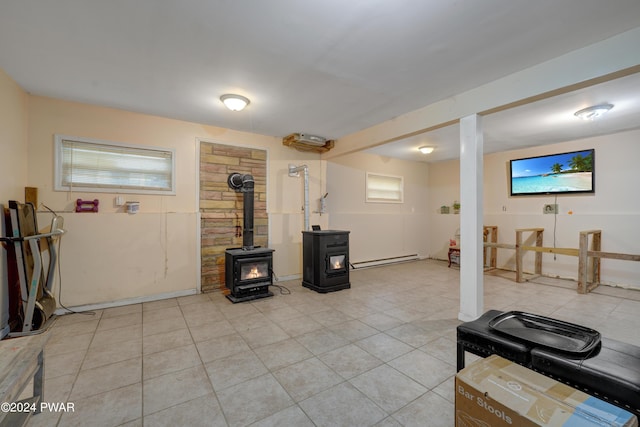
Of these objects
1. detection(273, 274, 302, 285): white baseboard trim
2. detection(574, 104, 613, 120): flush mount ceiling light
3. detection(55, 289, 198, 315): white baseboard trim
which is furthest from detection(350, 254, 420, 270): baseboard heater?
detection(574, 104, 613, 120): flush mount ceiling light

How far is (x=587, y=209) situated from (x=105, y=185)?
7.75m

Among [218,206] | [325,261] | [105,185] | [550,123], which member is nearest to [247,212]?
[218,206]

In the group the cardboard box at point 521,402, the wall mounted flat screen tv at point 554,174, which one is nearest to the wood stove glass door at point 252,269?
the cardboard box at point 521,402

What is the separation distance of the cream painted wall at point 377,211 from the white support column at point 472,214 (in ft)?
9.64

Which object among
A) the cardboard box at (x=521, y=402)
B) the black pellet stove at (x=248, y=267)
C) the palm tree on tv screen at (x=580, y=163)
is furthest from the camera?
the palm tree on tv screen at (x=580, y=163)

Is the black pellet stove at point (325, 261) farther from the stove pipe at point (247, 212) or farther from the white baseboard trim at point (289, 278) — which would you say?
the stove pipe at point (247, 212)

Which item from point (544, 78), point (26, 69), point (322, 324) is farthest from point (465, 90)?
point (26, 69)

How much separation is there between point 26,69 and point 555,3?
4.46 metres

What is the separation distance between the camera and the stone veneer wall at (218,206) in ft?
13.8

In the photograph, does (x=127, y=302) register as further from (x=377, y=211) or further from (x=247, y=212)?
(x=377, y=211)

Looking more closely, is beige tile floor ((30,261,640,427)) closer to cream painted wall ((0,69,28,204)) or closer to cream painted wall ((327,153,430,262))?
cream painted wall ((0,69,28,204))

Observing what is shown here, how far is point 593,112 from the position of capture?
11.2 feet

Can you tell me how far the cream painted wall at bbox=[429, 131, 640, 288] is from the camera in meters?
4.39

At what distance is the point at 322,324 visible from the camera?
2971mm
